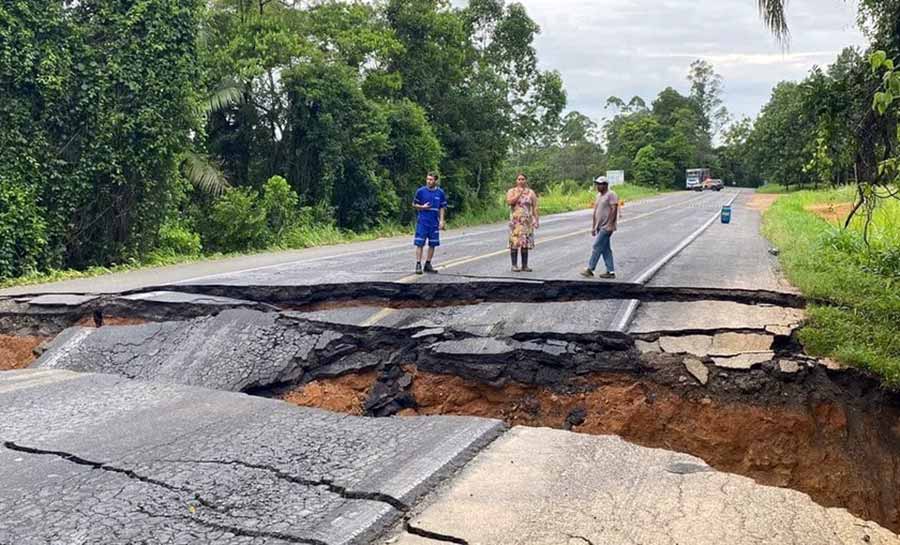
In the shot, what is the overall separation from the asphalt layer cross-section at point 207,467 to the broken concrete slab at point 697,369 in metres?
2.25

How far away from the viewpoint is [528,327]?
693 centimetres

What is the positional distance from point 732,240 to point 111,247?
12876 mm

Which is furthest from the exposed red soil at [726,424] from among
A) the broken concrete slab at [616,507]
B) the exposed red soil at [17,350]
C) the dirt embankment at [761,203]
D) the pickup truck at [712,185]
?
the pickup truck at [712,185]

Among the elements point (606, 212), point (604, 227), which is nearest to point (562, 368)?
point (604, 227)

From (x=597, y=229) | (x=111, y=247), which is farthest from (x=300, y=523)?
(x=111, y=247)

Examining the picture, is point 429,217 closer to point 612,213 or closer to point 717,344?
point 612,213

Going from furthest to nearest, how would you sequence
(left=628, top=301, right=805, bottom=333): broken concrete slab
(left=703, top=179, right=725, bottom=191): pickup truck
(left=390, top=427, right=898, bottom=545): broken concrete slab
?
(left=703, top=179, right=725, bottom=191): pickup truck
(left=628, top=301, right=805, bottom=333): broken concrete slab
(left=390, top=427, right=898, bottom=545): broken concrete slab

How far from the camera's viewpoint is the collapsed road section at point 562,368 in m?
5.50

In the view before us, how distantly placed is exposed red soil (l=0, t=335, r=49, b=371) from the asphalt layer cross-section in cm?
208

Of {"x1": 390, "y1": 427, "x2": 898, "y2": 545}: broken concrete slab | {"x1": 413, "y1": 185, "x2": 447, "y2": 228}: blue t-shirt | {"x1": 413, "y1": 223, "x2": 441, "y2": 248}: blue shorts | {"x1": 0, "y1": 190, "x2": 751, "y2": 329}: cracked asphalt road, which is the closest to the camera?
{"x1": 390, "y1": 427, "x2": 898, "y2": 545}: broken concrete slab

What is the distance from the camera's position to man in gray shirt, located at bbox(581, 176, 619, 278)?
937cm

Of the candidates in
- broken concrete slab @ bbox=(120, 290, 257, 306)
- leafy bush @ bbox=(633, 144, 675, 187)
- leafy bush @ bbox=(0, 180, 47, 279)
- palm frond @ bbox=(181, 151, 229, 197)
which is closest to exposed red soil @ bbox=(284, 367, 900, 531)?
broken concrete slab @ bbox=(120, 290, 257, 306)

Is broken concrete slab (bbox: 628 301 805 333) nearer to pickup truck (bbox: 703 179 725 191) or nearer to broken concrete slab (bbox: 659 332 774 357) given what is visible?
broken concrete slab (bbox: 659 332 774 357)

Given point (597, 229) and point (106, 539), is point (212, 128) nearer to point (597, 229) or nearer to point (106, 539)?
point (597, 229)
